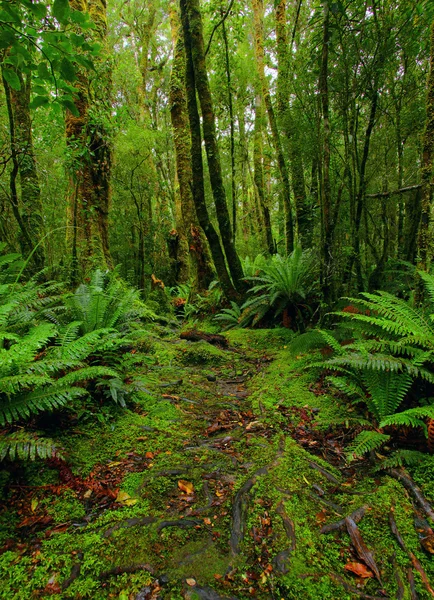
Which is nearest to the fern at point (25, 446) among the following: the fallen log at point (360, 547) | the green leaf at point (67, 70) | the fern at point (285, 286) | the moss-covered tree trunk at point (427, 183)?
the fallen log at point (360, 547)

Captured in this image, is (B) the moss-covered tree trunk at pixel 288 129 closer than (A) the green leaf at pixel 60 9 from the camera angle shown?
No

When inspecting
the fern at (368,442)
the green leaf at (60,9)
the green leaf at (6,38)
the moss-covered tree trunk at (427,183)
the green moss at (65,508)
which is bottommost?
the green moss at (65,508)

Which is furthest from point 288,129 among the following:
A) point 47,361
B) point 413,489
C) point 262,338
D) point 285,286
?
point 413,489

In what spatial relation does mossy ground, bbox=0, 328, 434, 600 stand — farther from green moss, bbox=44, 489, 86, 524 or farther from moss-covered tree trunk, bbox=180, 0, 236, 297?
moss-covered tree trunk, bbox=180, 0, 236, 297

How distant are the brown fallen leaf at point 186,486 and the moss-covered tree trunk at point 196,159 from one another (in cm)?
453

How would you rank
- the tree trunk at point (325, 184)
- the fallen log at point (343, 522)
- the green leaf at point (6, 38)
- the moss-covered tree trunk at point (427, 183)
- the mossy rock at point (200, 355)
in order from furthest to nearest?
the mossy rock at point (200, 355) → the tree trunk at point (325, 184) → the moss-covered tree trunk at point (427, 183) → the green leaf at point (6, 38) → the fallen log at point (343, 522)

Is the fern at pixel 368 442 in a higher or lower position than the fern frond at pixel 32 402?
lower

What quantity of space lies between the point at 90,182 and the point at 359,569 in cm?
720

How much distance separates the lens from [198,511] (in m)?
1.68

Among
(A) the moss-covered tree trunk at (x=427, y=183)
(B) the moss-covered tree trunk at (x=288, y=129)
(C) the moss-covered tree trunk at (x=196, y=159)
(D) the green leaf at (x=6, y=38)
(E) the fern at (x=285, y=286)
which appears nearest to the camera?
(D) the green leaf at (x=6, y=38)

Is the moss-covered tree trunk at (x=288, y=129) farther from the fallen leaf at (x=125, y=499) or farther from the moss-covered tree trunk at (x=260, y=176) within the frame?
the fallen leaf at (x=125, y=499)

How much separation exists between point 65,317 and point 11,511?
2186 millimetres

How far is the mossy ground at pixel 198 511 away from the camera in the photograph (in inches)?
50.3

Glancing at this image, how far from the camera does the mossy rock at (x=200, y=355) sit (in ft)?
14.1
